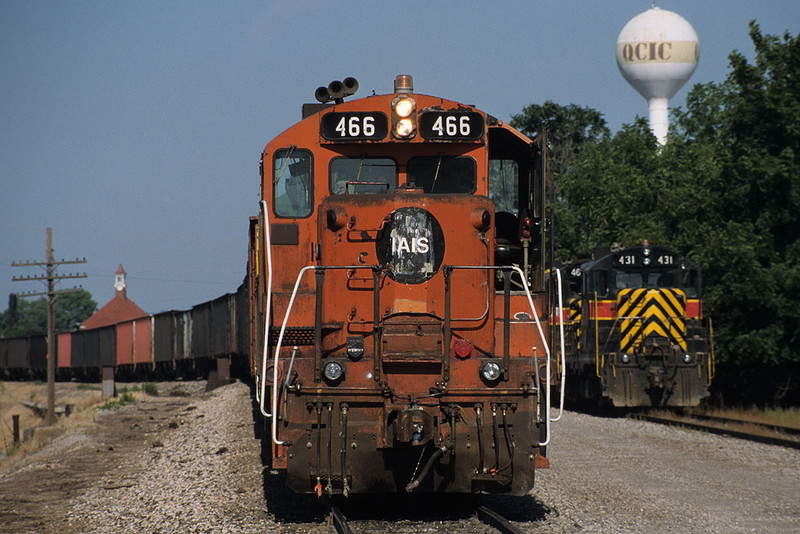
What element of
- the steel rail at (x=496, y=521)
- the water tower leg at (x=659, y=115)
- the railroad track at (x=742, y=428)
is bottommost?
the railroad track at (x=742, y=428)

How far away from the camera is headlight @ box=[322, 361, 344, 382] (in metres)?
7.54

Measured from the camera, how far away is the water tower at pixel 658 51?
6197 cm

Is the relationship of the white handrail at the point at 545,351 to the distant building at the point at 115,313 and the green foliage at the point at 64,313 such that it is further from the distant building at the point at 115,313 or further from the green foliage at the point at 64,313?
the green foliage at the point at 64,313

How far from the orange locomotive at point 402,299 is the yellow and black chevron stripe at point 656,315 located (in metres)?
10.8

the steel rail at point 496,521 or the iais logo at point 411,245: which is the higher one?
the iais logo at point 411,245

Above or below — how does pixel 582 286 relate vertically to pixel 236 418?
above

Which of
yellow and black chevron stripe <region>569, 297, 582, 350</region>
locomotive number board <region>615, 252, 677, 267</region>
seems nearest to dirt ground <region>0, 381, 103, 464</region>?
yellow and black chevron stripe <region>569, 297, 582, 350</region>

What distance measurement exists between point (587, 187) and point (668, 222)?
262 inches

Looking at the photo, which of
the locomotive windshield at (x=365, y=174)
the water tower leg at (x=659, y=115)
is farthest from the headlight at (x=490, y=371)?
the water tower leg at (x=659, y=115)

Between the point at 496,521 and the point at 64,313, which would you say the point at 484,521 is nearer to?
the point at 496,521

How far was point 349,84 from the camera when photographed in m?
8.92

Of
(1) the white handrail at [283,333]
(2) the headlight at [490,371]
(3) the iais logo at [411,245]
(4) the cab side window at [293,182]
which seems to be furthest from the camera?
(4) the cab side window at [293,182]

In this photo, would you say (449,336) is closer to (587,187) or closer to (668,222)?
(668,222)

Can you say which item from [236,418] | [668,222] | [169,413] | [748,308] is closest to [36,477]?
[236,418]
